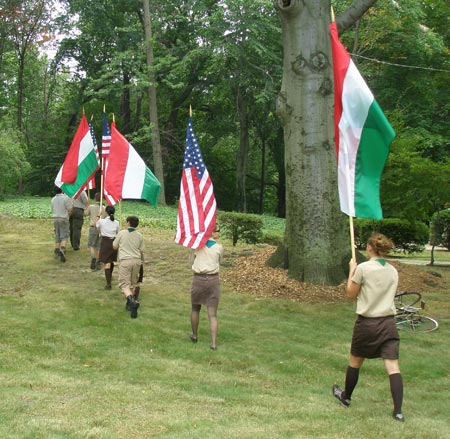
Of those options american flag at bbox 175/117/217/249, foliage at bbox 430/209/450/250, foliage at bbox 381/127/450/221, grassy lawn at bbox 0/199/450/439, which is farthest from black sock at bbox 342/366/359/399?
foliage at bbox 430/209/450/250

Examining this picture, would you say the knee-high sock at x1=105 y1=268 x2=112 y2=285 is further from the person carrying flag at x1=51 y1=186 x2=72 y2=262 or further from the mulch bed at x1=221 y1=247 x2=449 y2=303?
the person carrying flag at x1=51 y1=186 x2=72 y2=262

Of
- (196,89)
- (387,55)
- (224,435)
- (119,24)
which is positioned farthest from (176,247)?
(119,24)

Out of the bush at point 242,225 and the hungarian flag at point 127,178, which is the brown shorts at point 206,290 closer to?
the hungarian flag at point 127,178

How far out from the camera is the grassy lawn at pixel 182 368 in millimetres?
5355

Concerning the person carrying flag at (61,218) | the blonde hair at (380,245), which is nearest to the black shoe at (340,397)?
the blonde hair at (380,245)

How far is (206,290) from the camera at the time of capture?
829cm

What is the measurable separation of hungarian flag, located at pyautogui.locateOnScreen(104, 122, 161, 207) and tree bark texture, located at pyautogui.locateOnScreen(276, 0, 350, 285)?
114 inches

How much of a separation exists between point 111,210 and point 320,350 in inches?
198

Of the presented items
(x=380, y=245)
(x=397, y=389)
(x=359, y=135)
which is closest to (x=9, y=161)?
(x=359, y=135)

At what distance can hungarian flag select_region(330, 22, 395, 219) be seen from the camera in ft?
22.7

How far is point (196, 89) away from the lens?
116 feet

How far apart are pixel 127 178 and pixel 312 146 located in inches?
145

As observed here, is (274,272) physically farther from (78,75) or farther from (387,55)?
(78,75)

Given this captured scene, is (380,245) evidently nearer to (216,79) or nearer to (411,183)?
(411,183)
